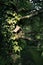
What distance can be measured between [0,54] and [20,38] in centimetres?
210

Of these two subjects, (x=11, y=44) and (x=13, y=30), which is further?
(x=13, y=30)

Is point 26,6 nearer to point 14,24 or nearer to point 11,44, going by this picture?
point 14,24

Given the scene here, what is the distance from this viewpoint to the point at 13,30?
1155 centimetres

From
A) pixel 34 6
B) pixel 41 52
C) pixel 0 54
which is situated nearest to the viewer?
pixel 41 52

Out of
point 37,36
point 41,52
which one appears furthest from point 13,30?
point 41,52

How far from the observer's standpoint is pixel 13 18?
11.8m

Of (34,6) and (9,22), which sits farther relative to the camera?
(34,6)

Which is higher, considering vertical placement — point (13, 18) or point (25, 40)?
point (13, 18)

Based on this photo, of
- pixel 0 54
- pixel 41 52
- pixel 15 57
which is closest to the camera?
pixel 41 52

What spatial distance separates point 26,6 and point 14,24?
1.11m

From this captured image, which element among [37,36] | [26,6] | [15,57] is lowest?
[15,57]

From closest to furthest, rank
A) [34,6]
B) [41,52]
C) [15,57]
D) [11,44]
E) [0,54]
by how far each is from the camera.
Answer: [41,52] → [0,54] → [11,44] → [15,57] → [34,6]

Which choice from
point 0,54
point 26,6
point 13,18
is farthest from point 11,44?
point 26,6

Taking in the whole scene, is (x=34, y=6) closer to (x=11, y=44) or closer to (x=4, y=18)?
(x=4, y=18)
